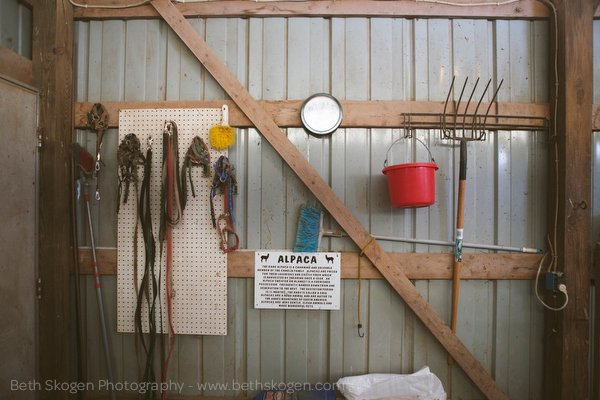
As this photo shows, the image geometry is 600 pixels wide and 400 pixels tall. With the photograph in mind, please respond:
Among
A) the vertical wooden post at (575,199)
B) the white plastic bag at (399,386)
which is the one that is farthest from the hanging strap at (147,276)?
the vertical wooden post at (575,199)

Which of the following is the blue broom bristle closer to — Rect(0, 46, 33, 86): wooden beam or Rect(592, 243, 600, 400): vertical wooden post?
Rect(592, 243, 600, 400): vertical wooden post

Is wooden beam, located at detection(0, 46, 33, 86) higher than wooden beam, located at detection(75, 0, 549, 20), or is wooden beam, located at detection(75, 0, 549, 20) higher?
wooden beam, located at detection(75, 0, 549, 20)

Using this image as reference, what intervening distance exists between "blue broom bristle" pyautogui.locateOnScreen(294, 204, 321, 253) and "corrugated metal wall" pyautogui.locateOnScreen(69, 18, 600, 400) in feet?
0.25

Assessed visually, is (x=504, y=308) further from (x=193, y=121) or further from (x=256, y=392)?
(x=193, y=121)

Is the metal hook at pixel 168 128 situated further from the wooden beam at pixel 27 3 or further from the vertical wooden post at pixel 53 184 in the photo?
the wooden beam at pixel 27 3

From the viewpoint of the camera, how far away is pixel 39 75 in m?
1.69

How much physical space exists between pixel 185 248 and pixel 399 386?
5.84 feet

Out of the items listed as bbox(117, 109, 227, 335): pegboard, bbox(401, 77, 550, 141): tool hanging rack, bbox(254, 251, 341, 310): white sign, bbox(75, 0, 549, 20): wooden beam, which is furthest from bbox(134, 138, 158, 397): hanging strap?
bbox(401, 77, 550, 141): tool hanging rack

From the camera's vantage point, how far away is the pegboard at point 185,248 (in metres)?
1.74

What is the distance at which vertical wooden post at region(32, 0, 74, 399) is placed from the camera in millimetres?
1676

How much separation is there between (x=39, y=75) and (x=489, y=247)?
344 cm

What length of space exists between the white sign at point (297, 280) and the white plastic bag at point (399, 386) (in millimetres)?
488

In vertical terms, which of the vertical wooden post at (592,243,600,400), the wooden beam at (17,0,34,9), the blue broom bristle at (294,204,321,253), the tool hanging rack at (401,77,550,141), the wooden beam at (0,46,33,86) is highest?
the wooden beam at (17,0,34,9)

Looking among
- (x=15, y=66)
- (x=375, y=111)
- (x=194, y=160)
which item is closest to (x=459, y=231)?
(x=375, y=111)
